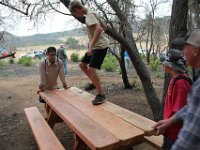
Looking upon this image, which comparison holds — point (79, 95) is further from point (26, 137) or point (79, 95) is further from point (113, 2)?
point (113, 2)

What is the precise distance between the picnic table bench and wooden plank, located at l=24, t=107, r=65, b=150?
298mm

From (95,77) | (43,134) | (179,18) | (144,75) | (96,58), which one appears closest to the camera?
(43,134)

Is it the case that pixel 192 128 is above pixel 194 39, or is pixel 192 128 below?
below

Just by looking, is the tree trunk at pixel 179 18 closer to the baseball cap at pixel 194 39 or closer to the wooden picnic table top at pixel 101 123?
the wooden picnic table top at pixel 101 123

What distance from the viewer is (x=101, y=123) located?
3121 mm

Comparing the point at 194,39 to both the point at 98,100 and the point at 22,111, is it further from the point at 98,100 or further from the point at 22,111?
the point at 22,111

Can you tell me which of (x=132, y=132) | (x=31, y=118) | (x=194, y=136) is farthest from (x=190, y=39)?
(x=31, y=118)

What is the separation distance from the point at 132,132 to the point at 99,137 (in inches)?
12.8

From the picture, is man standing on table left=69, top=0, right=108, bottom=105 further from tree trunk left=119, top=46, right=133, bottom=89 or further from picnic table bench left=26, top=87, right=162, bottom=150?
tree trunk left=119, top=46, right=133, bottom=89

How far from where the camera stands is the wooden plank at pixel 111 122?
2693 millimetres

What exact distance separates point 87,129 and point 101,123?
0.68 ft

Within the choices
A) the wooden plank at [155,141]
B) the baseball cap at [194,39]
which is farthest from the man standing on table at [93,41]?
the baseball cap at [194,39]

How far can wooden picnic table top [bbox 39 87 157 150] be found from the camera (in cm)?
264

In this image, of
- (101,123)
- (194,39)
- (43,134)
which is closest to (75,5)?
(101,123)
